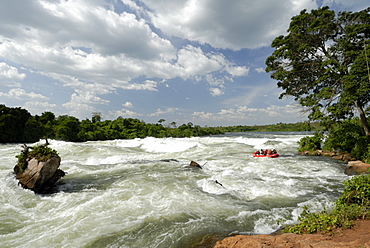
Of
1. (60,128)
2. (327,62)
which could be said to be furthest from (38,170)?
(60,128)

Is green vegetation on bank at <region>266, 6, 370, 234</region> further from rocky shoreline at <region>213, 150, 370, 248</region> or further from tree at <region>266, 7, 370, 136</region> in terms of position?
rocky shoreline at <region>213, 150, 370, 248</region>

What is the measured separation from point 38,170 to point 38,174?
0.20 m

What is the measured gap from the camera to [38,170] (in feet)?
30.0

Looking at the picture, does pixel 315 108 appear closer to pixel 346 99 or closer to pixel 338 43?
→ pixel 346 99

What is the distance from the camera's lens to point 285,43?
16.7 metres

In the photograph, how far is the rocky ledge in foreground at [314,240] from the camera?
342cm

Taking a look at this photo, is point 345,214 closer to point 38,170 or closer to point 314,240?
point 314,240

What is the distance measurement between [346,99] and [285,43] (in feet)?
22.6

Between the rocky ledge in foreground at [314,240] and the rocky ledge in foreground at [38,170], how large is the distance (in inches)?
356

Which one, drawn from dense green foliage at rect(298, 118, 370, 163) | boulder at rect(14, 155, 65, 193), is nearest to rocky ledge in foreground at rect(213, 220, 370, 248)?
boulder at rect(14, 155, 65, 193)

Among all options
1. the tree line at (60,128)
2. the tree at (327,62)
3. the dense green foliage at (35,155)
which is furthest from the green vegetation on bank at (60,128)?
the tree at (327,62)

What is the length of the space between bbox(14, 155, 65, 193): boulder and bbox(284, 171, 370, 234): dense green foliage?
10.3 metres

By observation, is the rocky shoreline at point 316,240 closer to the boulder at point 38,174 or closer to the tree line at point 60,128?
the boulder at point 38,174

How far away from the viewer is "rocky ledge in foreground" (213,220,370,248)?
342 cm
